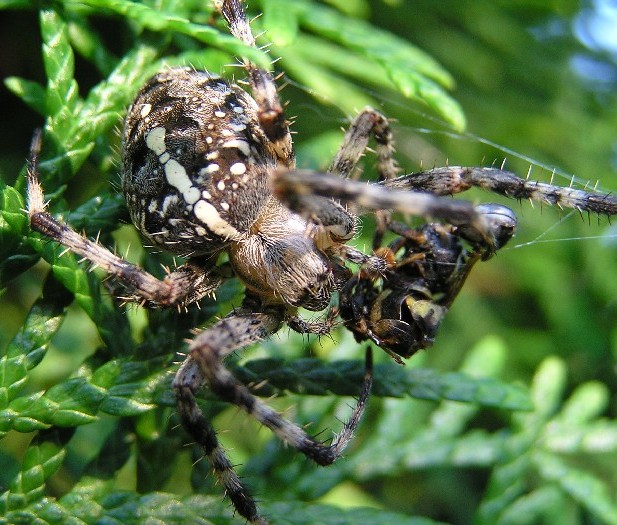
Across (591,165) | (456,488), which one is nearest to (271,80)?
(591,165)

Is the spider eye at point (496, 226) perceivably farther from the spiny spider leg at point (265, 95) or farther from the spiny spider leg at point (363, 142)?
the spiny spider leg at point (265, 95)

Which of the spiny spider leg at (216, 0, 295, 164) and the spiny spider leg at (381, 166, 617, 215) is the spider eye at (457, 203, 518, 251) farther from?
the spiny spider leg at (216, 0, 295, 164)

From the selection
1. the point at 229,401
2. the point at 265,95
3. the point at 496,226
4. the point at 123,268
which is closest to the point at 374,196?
the point at 496,226

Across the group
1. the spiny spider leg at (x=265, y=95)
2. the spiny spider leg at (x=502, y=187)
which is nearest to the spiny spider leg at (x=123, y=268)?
the spiny spider leg at (x=265, y=95)

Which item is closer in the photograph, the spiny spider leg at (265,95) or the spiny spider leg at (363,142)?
the spiny spider leg at (265,95)

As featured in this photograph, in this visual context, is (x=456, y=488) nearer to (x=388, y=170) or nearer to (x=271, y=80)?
(x=388, y=170)

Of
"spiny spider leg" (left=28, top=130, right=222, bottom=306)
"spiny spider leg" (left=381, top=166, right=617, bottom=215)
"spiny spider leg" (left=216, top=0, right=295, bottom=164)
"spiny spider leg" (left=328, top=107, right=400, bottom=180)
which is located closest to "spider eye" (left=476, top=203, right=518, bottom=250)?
"spiny spider leg" (left=381, top=166, right=617, bottom=215)
